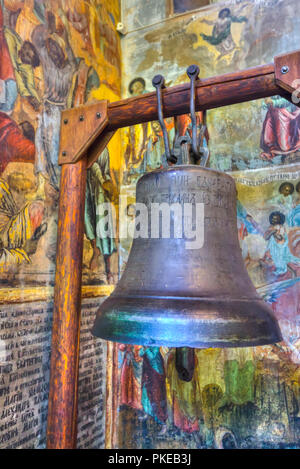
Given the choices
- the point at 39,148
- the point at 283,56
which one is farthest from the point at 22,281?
the point at 283,56

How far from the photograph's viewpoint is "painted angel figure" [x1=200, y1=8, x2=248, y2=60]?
2443 millimetres

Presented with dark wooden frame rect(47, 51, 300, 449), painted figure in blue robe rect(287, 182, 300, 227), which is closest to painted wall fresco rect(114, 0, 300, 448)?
painted figure in blue robe rect(287, 182, 300, 227)

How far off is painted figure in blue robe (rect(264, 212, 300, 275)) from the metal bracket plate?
1.15 meters

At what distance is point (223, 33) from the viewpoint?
8.13 feet

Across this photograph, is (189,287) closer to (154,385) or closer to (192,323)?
(192,323)

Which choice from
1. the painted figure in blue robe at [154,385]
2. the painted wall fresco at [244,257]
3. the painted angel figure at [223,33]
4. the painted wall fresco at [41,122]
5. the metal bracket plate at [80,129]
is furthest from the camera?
the painted angel figure at [223,33]

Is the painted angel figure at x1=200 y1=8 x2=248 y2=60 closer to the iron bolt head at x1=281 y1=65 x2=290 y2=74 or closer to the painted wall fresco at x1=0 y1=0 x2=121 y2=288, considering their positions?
the painted wall fresco at x1=0 y1=0 x2=121 y2=288

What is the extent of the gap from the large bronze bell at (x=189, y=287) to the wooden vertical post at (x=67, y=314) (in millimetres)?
512

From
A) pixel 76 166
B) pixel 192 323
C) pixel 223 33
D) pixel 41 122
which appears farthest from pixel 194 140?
pixel 223 33

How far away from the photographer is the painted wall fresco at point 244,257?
6.80 ft

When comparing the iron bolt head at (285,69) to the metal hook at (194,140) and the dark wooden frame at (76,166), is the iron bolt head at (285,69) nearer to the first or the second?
the dark wooden frame at (76,166)

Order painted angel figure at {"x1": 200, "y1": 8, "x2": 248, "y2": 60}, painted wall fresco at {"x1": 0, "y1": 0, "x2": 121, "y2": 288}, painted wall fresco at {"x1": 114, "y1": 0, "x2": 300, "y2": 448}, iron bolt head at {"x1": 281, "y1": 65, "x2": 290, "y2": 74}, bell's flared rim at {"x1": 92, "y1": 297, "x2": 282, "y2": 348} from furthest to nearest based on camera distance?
painted angel figure at {"x1": 200, "y1": 8, "x2": 248, "y2": 60} → painted wall fresco at {"x1": 114, "y1": 0, "x2": 300, "y2": 448} → painted wall fresco at {"x1": 0, "y1": 0, "x2": 121, "y2": 288} → iron bolt head at {"x1": 281, "y1": 65, "x2": 290, "y2": 74} → bell's flared rim at {"x1": 92, "y1": 297, "x2": 282, "y2": 348}

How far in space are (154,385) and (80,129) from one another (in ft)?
5.61

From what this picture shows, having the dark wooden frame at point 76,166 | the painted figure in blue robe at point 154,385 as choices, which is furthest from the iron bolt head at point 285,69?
the painted figure in blue robe at point 154,385
